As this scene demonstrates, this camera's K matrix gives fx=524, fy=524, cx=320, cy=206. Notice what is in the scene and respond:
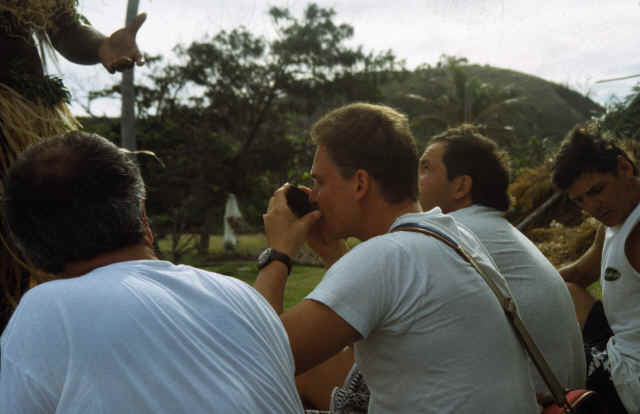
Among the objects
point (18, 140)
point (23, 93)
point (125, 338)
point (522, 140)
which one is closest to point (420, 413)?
point (125, 338)

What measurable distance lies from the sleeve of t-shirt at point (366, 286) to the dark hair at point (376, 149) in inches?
14.2

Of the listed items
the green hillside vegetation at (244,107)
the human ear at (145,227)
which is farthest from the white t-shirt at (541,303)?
the green hillside vegetation at (244,107)

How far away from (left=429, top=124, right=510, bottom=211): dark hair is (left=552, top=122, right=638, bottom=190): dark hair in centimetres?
35

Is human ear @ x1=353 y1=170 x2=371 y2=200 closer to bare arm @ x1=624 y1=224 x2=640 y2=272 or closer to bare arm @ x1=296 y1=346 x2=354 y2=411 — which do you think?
bare arm @ x1=296 y1=346 x2=354 y2=411

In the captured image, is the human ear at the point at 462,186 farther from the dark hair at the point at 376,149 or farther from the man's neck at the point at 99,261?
the man's neck at the point at 99,261

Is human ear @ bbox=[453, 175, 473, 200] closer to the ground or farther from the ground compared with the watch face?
farther from the ground

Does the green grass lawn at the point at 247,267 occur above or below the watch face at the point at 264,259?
below

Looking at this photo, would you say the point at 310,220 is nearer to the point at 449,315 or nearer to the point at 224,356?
the point at 449,315

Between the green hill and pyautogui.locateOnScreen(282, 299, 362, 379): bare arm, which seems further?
the green hill

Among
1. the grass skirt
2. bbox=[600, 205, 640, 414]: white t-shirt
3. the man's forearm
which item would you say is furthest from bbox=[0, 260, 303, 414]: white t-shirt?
bbox=[600, 205, 640, 414]: white t-shirt

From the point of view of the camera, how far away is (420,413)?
58.1 inches

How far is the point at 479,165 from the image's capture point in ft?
9.70

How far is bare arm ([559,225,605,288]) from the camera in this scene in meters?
3.51

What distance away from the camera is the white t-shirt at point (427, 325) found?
4.67ft
